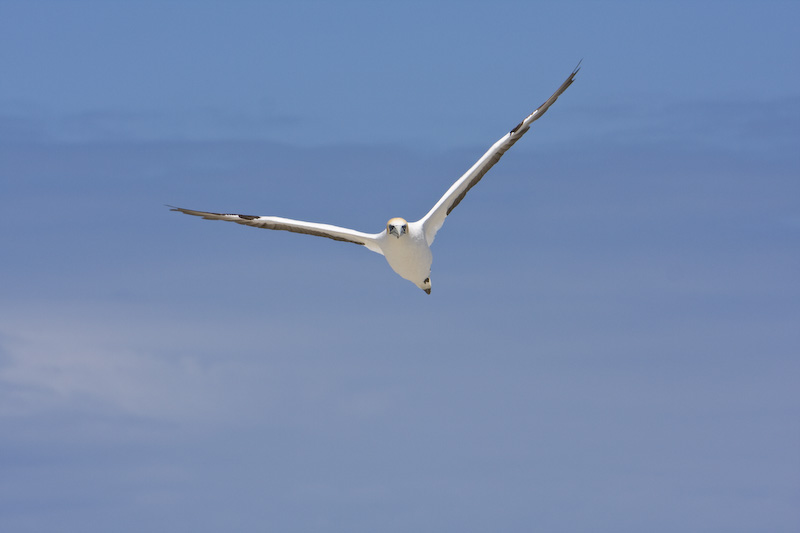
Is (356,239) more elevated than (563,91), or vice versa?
(563,91)

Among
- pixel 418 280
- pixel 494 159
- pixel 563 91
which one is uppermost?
pixel 563 91

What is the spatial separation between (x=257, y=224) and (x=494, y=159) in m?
7.46

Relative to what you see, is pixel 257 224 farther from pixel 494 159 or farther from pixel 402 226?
pixel 494 159

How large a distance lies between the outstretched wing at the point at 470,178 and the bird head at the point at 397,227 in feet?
3.65

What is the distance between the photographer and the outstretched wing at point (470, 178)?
1181 inches

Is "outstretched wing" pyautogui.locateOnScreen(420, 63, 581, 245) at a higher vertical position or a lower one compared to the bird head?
higher

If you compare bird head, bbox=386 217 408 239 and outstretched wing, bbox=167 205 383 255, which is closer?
bird head, bbox=386 217 408 239

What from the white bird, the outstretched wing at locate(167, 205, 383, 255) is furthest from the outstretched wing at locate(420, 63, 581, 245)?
the outstretched wing at locate(167, 205, 383, 255)

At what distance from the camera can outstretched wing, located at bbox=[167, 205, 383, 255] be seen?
30.5 meters

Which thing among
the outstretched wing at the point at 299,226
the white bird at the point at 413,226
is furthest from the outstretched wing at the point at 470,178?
the outstretched wing at the point at 299,226

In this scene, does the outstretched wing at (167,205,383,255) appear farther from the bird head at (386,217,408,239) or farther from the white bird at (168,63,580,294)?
the bird head at (386,217,408,239)

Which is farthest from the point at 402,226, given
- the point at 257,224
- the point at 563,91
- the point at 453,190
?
the point at 563,91

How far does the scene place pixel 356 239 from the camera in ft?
102

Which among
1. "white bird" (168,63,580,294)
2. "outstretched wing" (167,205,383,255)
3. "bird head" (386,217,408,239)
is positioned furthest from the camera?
"outstretched wing" (167,205,383,255)
